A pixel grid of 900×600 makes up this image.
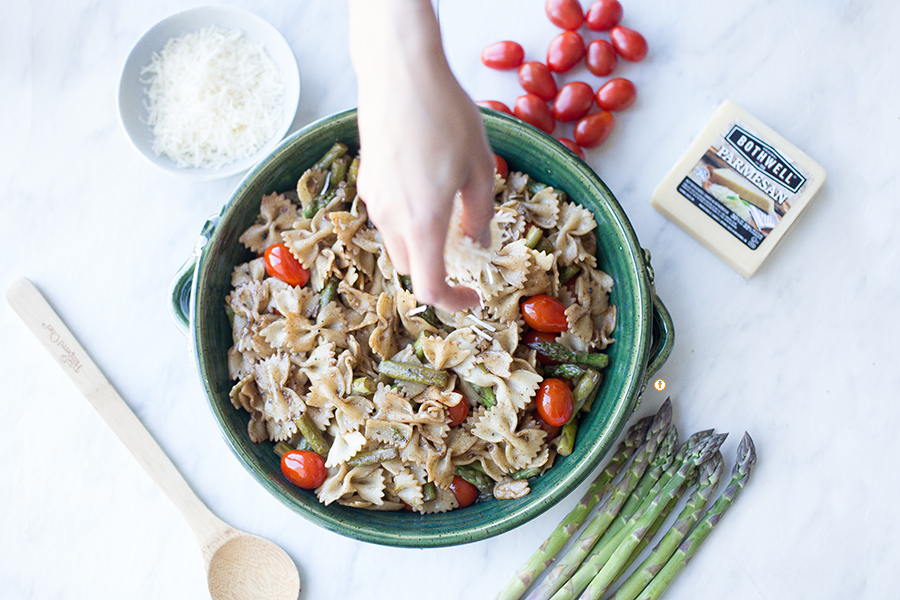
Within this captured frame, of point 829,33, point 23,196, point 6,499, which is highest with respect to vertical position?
point 23,196

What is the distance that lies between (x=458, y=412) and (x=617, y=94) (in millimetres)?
1526

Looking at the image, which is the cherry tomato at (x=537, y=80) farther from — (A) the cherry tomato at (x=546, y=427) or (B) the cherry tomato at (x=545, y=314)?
(A) the cherry tomato at (x=546, y=427)

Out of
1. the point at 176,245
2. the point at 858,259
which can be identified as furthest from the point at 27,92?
the point at 858,259

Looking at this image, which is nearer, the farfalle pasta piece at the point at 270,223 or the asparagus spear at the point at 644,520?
the farfalle pasta piece at the point at 270,223

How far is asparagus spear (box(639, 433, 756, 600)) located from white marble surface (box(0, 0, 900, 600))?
0.28 feet

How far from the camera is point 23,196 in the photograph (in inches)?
116

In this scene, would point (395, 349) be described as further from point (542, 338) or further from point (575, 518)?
point (575, 518)

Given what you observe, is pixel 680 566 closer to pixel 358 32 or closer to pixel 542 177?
pixel 542 177

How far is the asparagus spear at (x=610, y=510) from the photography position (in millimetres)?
2631

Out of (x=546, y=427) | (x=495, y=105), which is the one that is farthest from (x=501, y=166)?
(x=546, y=427)

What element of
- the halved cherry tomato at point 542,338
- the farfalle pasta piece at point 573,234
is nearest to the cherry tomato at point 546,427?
the halved cherry tomato at point 542,338

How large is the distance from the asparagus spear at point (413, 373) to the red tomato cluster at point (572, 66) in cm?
118

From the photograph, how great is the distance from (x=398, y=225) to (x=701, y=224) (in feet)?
6.37

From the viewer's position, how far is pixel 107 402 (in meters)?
2.78
